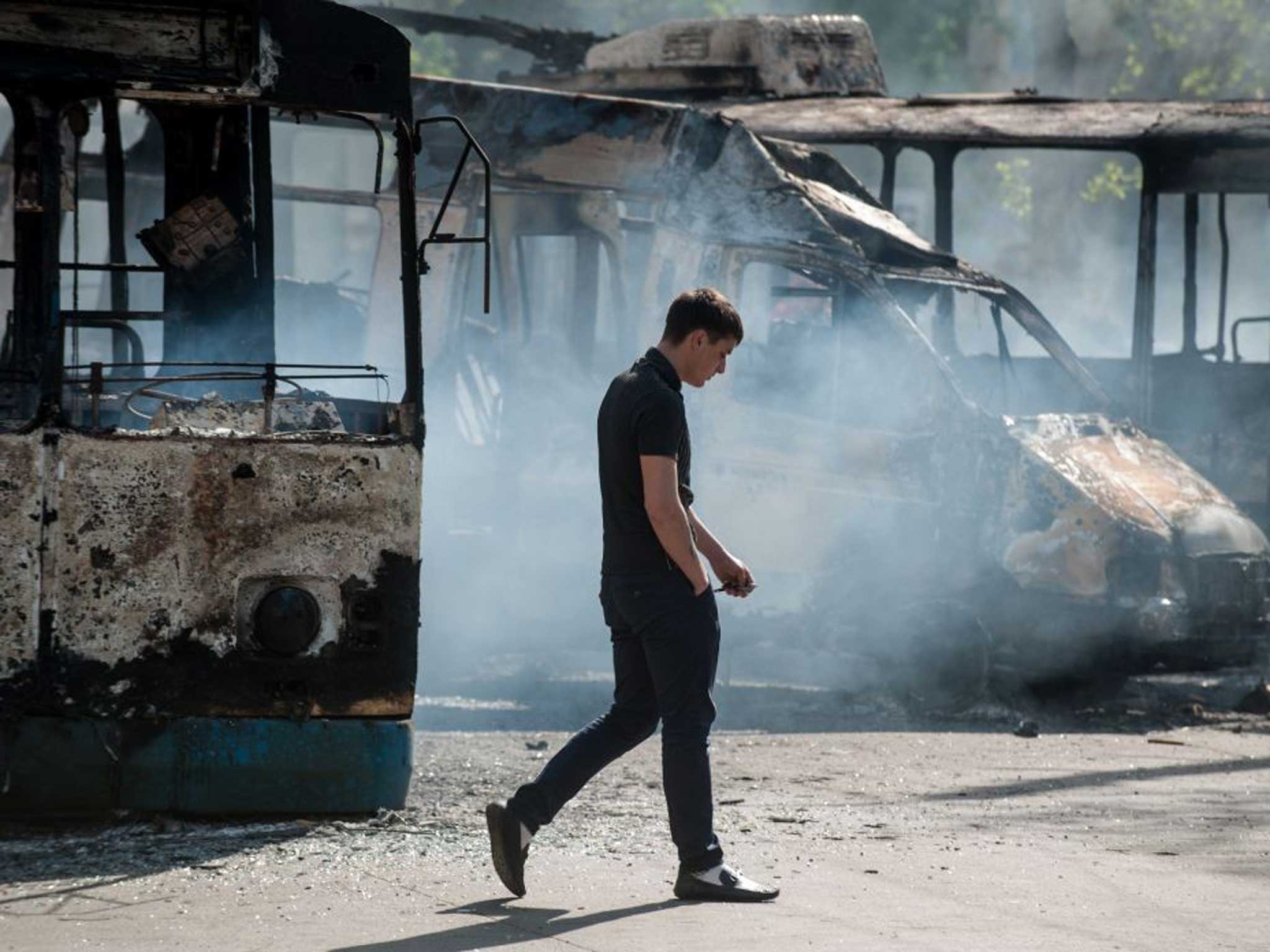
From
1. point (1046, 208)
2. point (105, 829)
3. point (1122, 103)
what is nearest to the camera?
point (105, 829)

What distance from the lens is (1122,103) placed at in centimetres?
1293

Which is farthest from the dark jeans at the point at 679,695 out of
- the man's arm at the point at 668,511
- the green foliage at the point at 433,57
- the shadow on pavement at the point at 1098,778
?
the green foliage at the point at 433,57

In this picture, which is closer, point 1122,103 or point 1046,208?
point 1122,103

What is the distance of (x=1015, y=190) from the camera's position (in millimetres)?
31000

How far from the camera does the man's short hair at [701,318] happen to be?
521 cm

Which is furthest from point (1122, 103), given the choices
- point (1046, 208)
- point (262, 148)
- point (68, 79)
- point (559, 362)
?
point (1046, 208)

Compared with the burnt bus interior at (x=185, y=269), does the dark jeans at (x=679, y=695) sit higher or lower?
lower

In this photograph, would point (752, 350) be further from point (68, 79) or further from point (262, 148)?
point (68, 79)

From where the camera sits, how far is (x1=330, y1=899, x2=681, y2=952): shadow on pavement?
4.66 metres

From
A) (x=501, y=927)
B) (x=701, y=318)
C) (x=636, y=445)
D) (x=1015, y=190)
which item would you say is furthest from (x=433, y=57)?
(x=501, y=927)

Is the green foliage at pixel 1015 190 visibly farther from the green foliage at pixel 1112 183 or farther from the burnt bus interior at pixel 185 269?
the burnt bus interior at pixel 185 269

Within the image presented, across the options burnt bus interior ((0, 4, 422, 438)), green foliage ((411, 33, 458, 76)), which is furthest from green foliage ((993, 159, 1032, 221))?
burnt bus interior ((0, 4, 422, 438))

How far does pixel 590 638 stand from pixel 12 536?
602 cm

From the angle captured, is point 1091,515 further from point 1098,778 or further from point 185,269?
point 185,269
